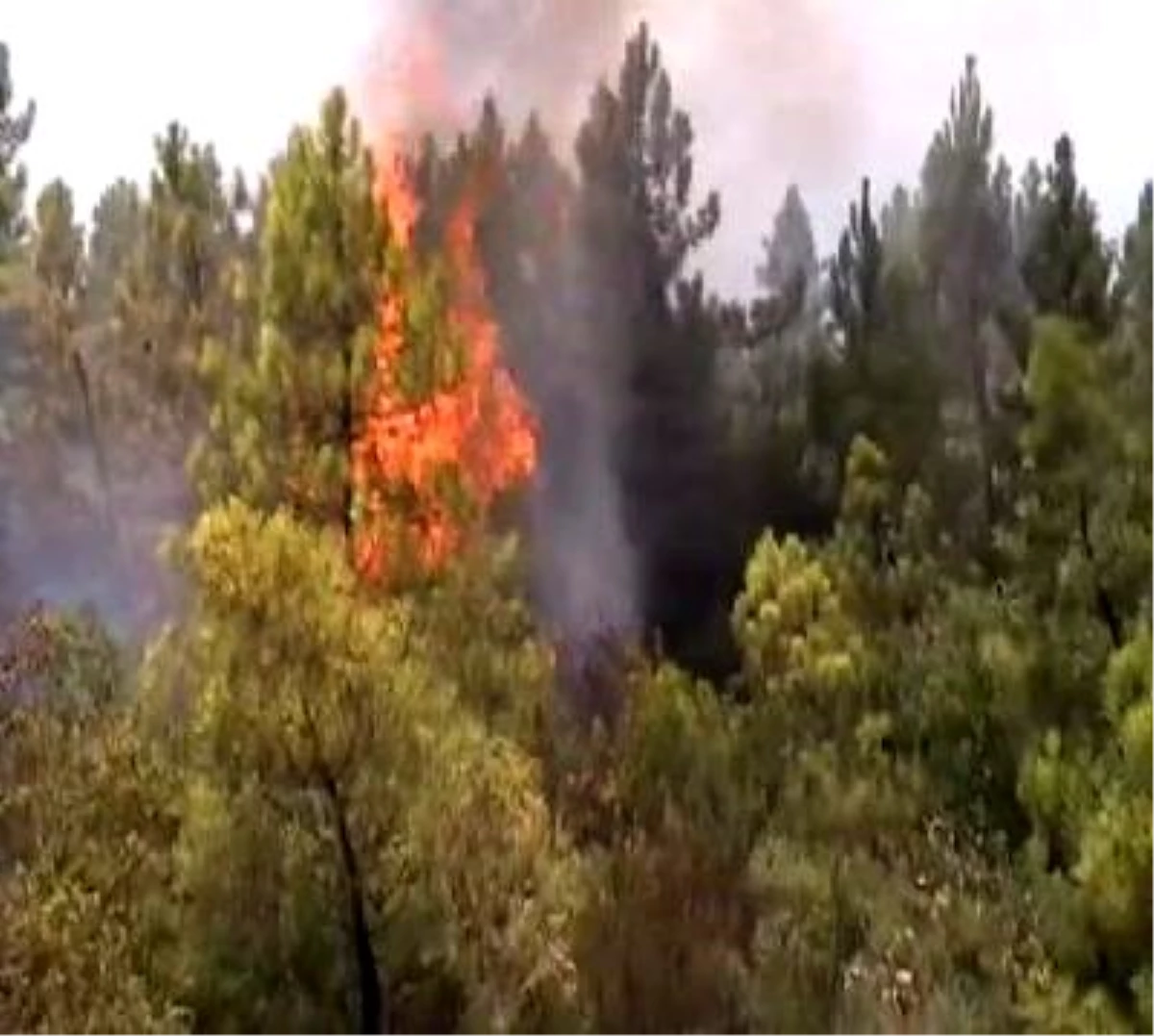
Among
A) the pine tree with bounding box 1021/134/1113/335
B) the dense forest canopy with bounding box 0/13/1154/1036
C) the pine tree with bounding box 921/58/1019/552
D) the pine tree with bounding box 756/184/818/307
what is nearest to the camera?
the dense forest canopy with bounding box 0/13/1154/1036

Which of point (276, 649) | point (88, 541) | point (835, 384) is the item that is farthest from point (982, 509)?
point (276, 649)

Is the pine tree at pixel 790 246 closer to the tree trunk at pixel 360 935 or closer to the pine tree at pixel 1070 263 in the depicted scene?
the pine tree at pixel 1070 263

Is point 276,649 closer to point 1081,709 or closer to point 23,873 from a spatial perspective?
point 23,873

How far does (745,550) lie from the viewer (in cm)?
2405

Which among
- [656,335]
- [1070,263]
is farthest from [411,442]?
[656,335]

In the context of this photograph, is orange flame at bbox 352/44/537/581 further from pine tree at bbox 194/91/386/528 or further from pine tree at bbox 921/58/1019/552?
pine tree at bbox 921/58/1019/552

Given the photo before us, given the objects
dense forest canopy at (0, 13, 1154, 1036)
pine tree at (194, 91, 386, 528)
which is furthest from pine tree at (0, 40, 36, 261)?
pine tree at (194, 91, 386, 528)

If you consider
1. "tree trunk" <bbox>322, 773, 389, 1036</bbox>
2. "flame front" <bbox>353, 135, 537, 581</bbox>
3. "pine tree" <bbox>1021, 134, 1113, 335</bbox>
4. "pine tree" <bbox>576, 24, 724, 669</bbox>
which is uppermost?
"pine tree" <bbox>576, 24, 724, 669</bbox>

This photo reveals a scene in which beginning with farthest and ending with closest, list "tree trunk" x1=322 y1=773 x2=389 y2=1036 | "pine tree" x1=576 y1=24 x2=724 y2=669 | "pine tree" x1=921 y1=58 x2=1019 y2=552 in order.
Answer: "pine tree" x1=921 y1=58 x2=1019 y2=552, "pine tree" x1=576 y1=24 x2=724 y2=669, "tree trunk" x1=322 y1=773 x2=389 y2=1036

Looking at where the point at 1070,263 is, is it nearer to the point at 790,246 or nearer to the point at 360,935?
the point at 360,935

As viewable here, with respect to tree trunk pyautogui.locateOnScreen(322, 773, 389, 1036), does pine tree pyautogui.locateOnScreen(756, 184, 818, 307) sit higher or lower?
higher

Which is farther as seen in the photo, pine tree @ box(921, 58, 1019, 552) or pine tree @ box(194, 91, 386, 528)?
pine tree @ box(921, 58, 1019, 552)

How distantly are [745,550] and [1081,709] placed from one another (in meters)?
12.1

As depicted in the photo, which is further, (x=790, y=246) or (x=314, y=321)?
(x=790, y=246)
